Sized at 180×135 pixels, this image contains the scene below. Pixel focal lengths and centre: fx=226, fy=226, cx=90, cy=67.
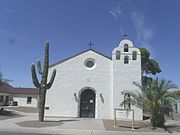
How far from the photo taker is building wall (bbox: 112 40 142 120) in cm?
2305

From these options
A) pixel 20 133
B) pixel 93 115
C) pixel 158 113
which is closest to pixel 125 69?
pixel 93 115

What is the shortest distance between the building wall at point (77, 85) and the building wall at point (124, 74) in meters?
0.71

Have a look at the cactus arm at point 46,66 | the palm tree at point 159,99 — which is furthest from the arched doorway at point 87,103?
the palm tree at point 159,99

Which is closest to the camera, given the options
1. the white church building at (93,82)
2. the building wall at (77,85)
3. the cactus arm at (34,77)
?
the cactus arm at (34,77)

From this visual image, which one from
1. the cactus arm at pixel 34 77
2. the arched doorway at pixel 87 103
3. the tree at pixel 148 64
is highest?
the tree at pixel 148 64

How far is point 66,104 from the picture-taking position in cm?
2380

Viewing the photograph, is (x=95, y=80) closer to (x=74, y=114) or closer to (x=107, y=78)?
(x=107, y=78)

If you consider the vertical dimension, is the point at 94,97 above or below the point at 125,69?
below

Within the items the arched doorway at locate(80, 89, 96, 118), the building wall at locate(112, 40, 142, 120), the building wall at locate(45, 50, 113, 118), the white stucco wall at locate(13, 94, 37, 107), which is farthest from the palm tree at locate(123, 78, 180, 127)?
the white stucco wall at locate(13, 94, 37, 107)

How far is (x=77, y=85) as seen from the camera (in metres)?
24.1

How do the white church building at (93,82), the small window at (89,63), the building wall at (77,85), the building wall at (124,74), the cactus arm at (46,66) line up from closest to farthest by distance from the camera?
the cactus arm at (46,66) < the building wall at (124,74) < the white church building at (93,82) < the building wall at (77,85) < the small window at (89,63)

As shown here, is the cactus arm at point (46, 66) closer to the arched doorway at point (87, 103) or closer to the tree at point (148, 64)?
the arched doorway at point (87, 103)

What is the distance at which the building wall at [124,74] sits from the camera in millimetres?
23047

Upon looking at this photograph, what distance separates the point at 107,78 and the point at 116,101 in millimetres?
2638
